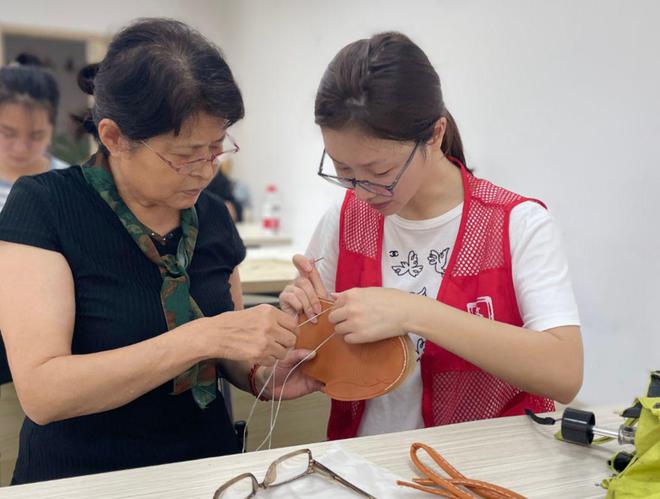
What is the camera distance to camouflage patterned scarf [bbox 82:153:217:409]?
1167 millimetres

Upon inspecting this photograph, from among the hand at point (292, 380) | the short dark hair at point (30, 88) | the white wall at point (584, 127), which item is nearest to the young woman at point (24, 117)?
the short dark hair at point (30, 88)

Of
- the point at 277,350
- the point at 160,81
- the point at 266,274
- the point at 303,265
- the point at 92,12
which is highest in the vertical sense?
the point at 92,12

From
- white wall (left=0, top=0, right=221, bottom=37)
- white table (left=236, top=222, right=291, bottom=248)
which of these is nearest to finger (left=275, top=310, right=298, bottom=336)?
white table (left=236, top=222, right=291, bottom=248)

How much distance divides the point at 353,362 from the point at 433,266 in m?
0.28

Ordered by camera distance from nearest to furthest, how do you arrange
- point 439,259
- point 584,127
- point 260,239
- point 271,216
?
1. point 439,259
2. point 584,127
3. point 260,239
4. point 271,216

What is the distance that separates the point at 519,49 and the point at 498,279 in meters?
1.31

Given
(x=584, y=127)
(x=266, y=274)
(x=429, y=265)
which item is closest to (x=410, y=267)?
(x=429, y=265)

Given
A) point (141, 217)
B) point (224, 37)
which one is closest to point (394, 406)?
point (141, 217)

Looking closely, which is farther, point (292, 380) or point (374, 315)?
point (292, 380)

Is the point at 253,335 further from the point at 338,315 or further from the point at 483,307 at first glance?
the point at 483,307

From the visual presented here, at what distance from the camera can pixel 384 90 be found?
3.55ft

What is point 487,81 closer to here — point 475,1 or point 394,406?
point 475,1

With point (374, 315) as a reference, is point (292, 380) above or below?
below

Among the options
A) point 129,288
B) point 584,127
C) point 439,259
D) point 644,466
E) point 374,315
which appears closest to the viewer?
point 644,466
